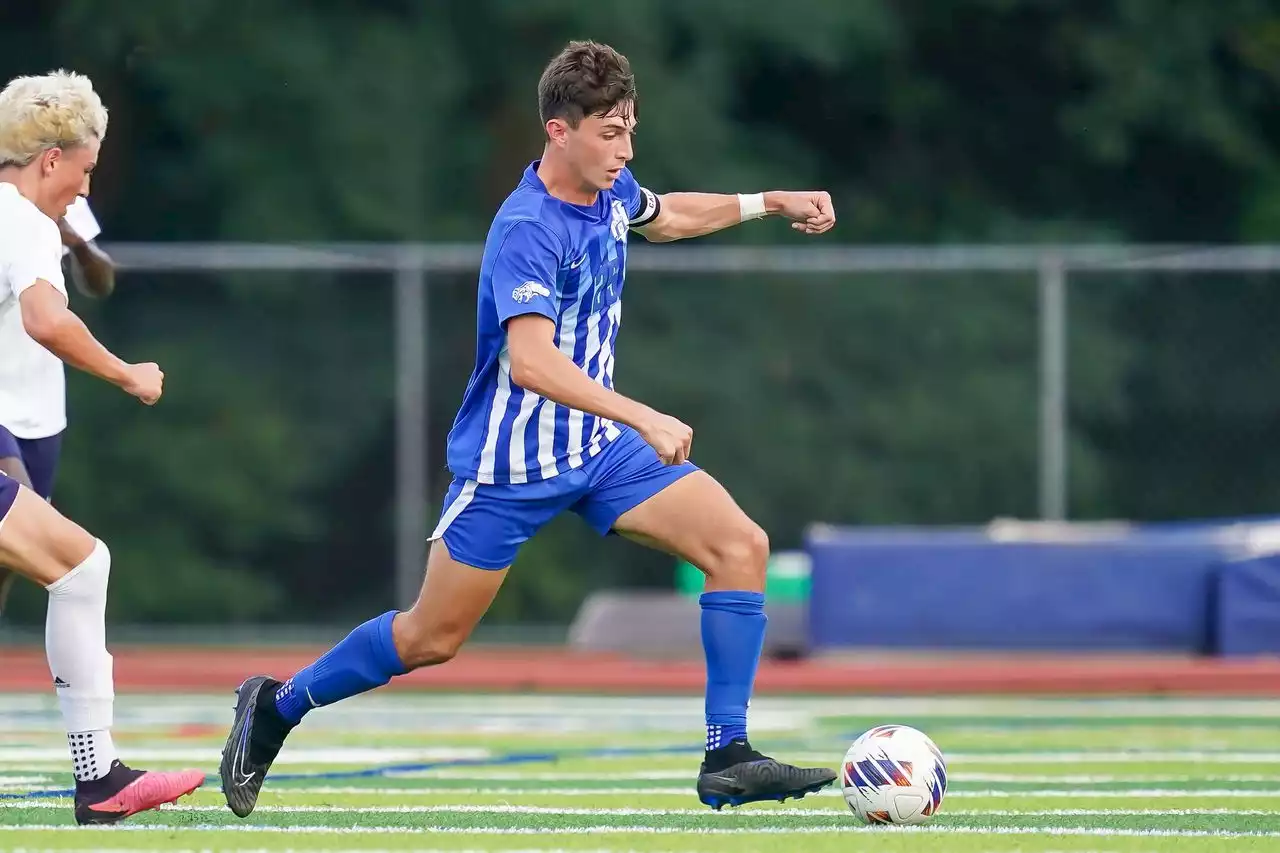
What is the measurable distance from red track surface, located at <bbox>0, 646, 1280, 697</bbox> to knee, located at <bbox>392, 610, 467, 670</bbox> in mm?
5228

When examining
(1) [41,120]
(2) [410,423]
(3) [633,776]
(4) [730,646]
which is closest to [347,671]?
(4) [730,646]

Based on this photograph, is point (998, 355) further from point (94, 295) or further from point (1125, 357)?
point (94, 295)

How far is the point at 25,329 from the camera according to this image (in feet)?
20.2

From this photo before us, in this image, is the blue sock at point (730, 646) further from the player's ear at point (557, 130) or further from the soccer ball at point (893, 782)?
the player's ear at point (557, 130)

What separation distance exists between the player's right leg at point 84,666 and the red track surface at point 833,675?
5.61 meters

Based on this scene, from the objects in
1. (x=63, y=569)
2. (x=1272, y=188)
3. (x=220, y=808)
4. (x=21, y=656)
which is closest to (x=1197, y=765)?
(x=220, y=808)

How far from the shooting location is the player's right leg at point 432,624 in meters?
6.45

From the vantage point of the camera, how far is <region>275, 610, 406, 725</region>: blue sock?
6.54 meters

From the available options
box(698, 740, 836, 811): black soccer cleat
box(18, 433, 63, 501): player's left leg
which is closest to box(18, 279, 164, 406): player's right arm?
box(18, 433, 63, 501): player's left leg

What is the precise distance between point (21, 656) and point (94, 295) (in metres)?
6.86

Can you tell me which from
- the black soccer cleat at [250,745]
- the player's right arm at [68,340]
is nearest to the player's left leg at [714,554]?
the black soccer cleat at [250,745]

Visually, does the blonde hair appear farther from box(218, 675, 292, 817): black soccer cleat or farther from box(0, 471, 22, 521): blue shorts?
box(218, 675, 292, 817): black soccer cleat

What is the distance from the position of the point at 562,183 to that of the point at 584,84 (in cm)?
29

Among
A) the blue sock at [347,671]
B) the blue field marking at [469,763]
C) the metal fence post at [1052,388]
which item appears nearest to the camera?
the blue sock at [347,671]
